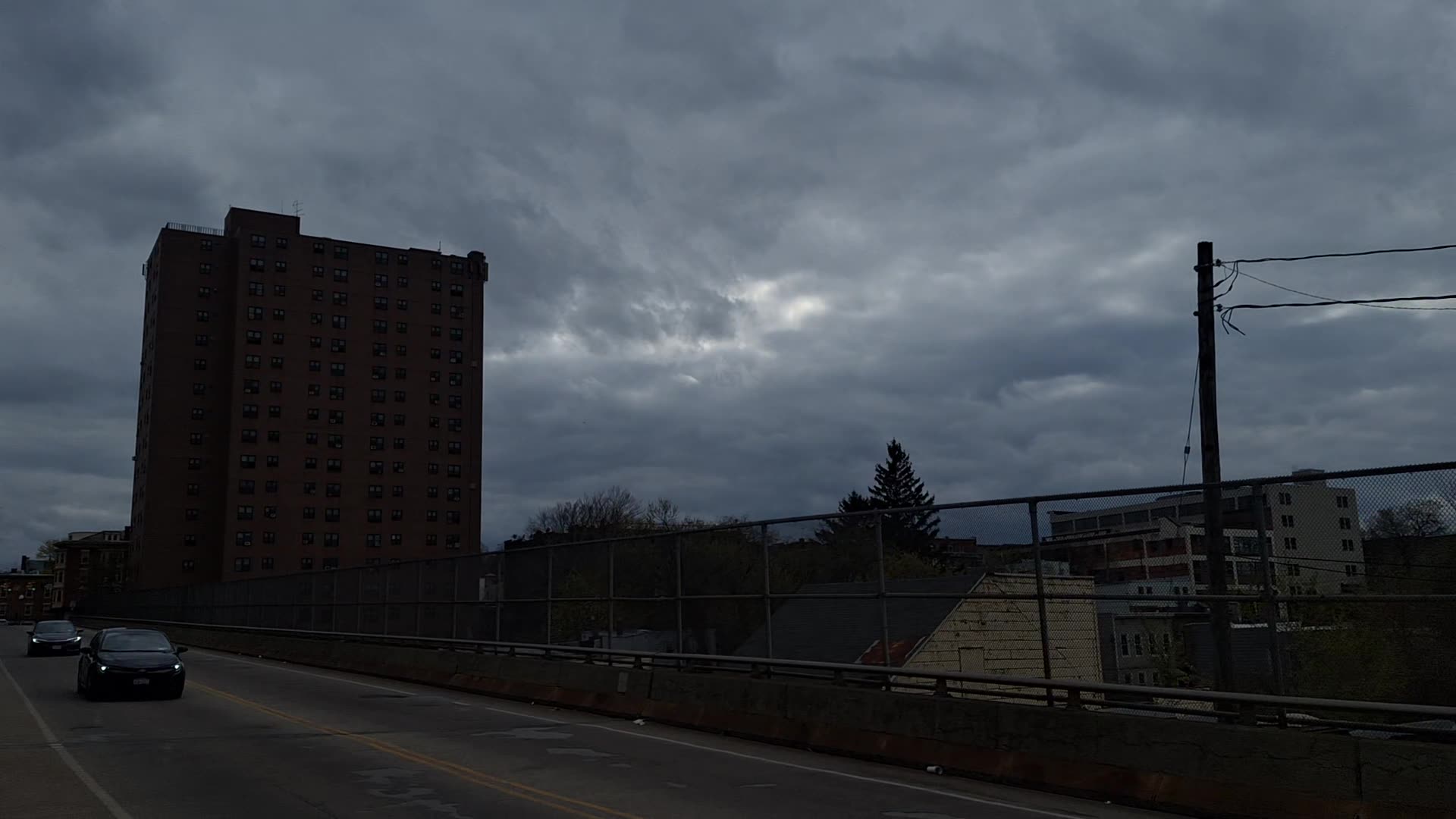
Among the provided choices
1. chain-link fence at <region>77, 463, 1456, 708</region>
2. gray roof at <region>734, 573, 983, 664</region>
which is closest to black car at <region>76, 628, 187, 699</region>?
chain-link fence at <region>77, 463, 1456, 708</region>

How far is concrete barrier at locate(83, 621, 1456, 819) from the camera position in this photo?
9242mm

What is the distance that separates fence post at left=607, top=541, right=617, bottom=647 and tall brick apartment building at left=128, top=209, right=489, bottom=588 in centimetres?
10700

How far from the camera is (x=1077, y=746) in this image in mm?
11633

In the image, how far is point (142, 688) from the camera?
69.5ft

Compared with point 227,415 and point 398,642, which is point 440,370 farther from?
point 398,642

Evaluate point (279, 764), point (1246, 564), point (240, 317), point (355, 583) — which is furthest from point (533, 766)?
point (240, 317)

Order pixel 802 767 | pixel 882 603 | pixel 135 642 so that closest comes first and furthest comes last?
1. pixel 802 767
2. pixel 882 603
3. pixel 135 642

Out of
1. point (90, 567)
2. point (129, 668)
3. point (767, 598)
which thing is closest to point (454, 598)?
point (129, 668)

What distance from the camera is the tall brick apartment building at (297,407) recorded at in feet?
392

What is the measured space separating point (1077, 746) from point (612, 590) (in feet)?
33.2

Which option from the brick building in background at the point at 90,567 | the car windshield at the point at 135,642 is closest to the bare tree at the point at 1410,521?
the car windshield at the point at 135,642

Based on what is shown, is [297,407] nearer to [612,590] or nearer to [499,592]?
[499,592]

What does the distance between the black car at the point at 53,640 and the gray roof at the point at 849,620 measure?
3251 cm

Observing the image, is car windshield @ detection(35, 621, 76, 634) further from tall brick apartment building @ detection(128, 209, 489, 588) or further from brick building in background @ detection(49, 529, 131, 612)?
brick building in background @ detection(49, 529, 131, 612)
